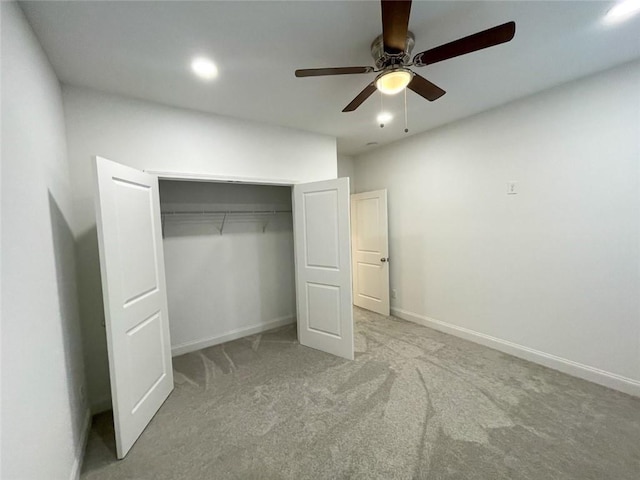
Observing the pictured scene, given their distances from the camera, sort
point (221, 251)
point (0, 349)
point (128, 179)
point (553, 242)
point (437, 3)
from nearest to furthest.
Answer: point (0, 349) < point (437, 3) < point (128, 179) < point (553, 242) < point (221, 251)

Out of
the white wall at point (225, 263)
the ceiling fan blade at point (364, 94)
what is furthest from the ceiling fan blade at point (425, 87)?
the white wall at point (225, 263)

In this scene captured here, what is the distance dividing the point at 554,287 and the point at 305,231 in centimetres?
253

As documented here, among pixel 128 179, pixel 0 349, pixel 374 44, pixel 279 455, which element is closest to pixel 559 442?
pixel 279 455

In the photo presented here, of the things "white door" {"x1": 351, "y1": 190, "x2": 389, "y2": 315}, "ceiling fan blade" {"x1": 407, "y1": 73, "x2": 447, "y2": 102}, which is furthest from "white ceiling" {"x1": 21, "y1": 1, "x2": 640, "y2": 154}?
"white door" {"x1": 351, "y1": 190, "x2": 389, "y2": 315}

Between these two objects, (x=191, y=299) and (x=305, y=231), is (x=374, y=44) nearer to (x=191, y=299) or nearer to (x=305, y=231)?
(x=305, y=231)

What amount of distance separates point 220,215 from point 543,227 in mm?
3488

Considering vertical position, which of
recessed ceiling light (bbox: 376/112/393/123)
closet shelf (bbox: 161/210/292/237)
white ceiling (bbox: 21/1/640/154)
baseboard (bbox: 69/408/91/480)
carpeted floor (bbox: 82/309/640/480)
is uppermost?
recessed ceiling light (bbox: 376/112/393/123)

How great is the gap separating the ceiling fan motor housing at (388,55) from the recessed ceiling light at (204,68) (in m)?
1.15

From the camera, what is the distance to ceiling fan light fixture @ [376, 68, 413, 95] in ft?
5.43

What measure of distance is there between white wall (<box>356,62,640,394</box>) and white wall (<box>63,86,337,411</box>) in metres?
2.12

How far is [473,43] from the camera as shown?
1379mm

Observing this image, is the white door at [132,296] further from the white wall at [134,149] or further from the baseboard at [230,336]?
the baseboard at [230,336]

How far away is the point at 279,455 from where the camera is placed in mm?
1703

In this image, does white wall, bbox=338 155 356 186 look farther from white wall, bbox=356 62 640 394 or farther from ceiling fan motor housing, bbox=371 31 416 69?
ceiling fan motor housing, bbox=371 31 416 69
